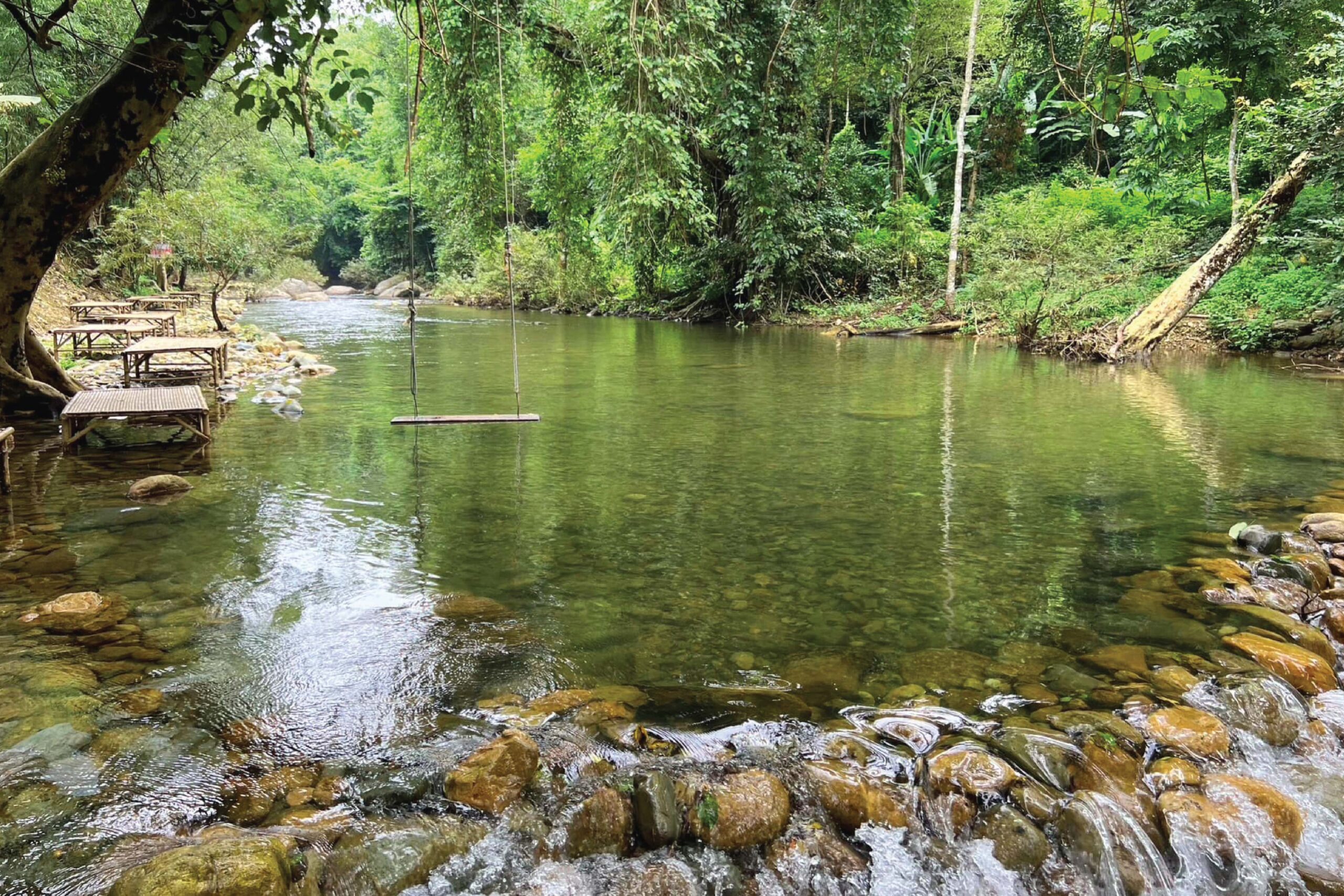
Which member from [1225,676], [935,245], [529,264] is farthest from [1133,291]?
[529,264]

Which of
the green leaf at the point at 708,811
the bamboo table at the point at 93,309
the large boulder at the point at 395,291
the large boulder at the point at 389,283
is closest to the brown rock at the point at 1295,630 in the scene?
the green leaf at the point at 708,811

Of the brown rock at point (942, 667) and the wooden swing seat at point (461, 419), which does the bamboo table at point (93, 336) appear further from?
the brown rock at point (942, 667)

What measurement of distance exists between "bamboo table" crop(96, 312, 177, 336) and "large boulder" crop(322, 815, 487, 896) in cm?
1348

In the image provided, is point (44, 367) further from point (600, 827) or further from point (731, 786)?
point (731, 786)

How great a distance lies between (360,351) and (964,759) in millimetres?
16754

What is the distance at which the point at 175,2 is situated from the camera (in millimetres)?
5352

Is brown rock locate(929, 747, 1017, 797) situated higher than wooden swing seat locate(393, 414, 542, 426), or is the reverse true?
wooden swing seat locate(393, 414, 542, 426)

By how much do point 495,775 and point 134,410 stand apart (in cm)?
650

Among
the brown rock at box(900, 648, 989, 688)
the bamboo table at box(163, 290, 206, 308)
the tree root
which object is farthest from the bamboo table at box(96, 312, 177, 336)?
the brown rock at box(900, 648, 989, 688)

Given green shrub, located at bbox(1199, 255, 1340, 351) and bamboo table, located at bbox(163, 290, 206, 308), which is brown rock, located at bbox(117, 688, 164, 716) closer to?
green shrub, located at bbox(1199, 255, 1340, 351)

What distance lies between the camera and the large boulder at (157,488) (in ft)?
20.3

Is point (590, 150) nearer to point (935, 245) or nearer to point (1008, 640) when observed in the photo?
point (1008, 640)

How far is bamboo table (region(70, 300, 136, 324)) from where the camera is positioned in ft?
46.5

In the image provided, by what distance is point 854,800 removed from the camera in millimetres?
2963
